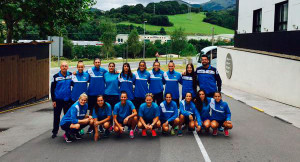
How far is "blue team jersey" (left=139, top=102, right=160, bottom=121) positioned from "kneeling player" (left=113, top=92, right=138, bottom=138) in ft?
0.68

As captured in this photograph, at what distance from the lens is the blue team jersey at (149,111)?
28.6 ft

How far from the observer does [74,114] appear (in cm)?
812

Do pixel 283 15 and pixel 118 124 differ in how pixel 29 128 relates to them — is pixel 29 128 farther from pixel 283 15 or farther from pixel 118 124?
pixel 283 15

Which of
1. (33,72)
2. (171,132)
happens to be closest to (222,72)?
(33,72)

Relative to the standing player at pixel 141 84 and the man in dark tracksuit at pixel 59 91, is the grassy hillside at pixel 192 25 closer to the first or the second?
the standing player at pixel 141 84

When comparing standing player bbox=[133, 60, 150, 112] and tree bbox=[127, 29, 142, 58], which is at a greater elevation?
tree bbox=[127, 29, 142, 58]

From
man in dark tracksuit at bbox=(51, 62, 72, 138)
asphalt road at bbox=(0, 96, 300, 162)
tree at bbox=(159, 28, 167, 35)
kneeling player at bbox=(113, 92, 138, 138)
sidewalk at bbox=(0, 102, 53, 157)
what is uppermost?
→ tree at bbox=(159, 28, 167, 35)

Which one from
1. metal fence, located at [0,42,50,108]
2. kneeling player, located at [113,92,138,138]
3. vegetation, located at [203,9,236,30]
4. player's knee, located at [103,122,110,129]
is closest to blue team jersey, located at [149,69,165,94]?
kneeling player, located at [113,92,138,138]

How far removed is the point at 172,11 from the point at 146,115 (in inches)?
6539

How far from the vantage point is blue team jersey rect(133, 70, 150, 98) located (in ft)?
31.1

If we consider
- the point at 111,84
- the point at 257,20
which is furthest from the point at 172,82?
the point at 257,20

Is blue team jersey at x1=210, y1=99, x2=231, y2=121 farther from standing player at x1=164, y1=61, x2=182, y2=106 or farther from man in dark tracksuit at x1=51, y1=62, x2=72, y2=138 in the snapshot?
man in dark tracksuit at x1=51, y1=62, x2=72, y2=138

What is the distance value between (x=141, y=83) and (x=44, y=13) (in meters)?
8.46

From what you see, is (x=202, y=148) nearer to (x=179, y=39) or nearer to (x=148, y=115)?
(x=148, y=115)
